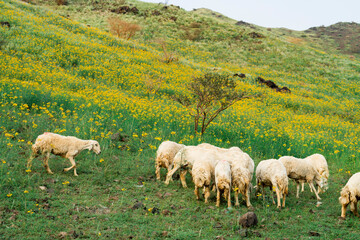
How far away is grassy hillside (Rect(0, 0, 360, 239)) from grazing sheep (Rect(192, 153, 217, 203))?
354 millimetres

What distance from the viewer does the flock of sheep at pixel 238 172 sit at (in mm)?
6625

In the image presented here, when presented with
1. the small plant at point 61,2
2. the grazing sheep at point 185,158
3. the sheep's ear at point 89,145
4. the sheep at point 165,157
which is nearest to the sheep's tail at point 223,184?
the grazing sheep at point 185,158

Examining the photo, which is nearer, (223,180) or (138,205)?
(138,205)

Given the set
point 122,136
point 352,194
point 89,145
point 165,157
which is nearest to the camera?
point 352,194

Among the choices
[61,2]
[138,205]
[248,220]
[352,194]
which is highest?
[61,2]

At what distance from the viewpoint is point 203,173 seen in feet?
22.4

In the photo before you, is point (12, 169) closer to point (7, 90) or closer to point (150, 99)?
point (7, 90)

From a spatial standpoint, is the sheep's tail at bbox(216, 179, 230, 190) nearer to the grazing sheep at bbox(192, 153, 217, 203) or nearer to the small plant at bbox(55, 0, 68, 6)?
the grazing sheep at bbox(192, 153, 217, 203)

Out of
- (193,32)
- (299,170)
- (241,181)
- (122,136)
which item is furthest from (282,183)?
(193,32)

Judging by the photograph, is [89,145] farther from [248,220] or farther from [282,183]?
[282,183]

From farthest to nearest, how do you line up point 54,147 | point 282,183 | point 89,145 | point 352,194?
1. point 89,145
2. point 54,147
3. point 282,183
4. point 352,194

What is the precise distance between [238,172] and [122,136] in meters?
5.27

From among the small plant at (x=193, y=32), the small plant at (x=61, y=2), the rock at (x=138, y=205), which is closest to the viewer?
the rock at (x=138, y=205)

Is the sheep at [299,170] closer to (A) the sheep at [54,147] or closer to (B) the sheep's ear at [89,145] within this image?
(B) the sheep's ear at [89,145]
